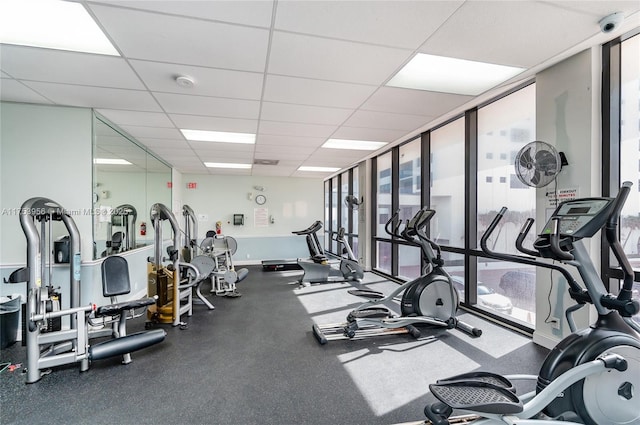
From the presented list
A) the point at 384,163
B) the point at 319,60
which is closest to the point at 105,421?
the point at 319,60

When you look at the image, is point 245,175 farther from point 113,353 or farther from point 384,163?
point 113,353

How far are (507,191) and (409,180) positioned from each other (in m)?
2.07

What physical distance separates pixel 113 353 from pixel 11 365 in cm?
98

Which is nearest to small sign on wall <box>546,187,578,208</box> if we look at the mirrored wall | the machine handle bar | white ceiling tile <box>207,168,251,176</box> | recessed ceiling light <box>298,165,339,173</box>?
the machine handle bar

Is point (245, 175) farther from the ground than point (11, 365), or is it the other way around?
point (245, 175)

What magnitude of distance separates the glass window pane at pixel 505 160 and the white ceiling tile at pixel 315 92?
172 cm

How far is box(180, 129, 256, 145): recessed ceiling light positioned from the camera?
4.59 meters

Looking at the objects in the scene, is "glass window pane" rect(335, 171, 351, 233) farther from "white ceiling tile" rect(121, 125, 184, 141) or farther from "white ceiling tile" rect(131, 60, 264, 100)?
"white ceiling tile" rect(131, 60, 264, 100)

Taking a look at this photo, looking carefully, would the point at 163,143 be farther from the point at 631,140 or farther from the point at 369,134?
the point at 631,140

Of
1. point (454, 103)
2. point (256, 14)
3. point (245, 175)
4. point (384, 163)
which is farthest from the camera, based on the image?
point (245, 175)

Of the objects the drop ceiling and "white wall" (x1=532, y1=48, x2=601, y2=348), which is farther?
"white wall" (x1=532, y1=48, x2=601, y2=348)

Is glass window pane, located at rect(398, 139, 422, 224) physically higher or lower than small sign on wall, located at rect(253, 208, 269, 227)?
higher

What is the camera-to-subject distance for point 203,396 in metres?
2.14

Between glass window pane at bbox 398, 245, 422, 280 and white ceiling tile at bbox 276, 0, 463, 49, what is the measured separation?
12.5 ft
